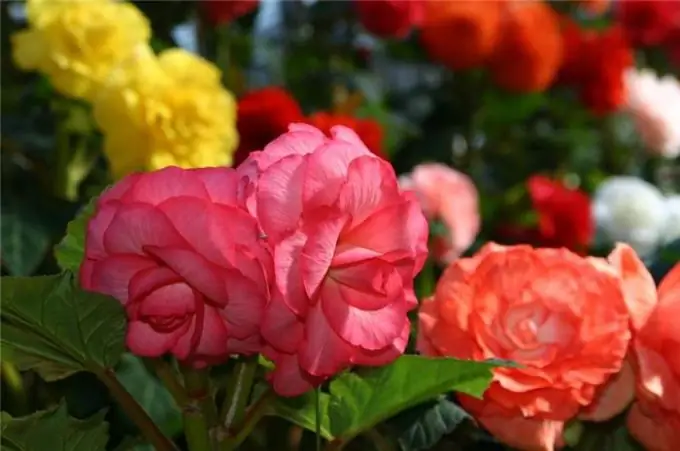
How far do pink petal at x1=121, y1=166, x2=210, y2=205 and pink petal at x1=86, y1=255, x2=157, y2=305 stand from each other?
0.02m

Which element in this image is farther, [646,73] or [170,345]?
[646,73]

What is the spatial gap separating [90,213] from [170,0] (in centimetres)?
73

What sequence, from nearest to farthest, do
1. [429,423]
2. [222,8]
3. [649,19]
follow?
[429,423] → [222,8] → [649,19]

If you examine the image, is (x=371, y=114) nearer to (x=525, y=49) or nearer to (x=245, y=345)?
(x=525, y=49)

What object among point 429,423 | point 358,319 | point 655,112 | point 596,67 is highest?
point 358,319

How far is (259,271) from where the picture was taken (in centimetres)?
41

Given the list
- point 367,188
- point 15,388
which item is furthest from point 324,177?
point 15,388

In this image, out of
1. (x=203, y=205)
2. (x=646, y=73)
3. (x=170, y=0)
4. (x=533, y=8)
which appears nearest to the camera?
(x=203, y=205)

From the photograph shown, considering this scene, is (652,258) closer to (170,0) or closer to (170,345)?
(170,345)

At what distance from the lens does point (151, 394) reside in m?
0.64

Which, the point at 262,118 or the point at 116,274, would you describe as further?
the point at 262,118

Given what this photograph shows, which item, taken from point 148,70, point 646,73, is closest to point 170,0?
point 148,70

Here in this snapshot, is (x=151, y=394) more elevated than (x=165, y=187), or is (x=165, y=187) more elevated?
(x=165, y=187)

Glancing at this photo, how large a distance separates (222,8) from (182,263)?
840mm
